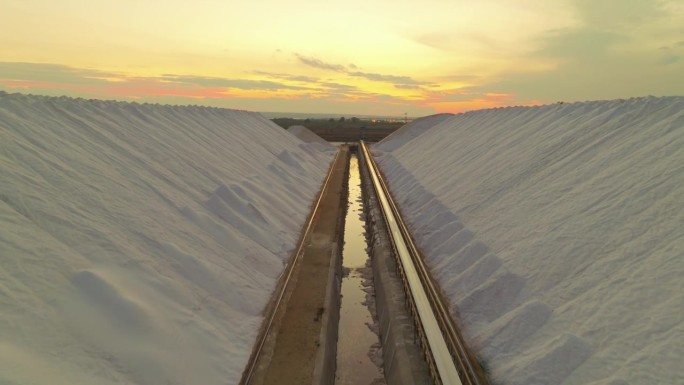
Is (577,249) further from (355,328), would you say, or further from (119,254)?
(119,254)

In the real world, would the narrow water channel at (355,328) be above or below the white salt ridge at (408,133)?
below

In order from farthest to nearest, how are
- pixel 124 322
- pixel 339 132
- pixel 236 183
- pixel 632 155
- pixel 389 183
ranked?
pixel 339 132
pixel 389 183
pixel 236 183
pixel 632 155
pixel 124 322

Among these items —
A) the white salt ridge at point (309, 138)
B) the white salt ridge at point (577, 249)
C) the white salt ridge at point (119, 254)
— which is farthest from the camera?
the white salt ridge at point (309, 138)

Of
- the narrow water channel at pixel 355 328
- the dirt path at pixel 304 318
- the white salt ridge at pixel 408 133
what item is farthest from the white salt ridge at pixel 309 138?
the dirt path at pixel 304 318

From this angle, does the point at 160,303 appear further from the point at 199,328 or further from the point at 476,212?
the point at 476,212

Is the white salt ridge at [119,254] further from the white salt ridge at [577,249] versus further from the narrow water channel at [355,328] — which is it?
the white salt ridge at [577,249]

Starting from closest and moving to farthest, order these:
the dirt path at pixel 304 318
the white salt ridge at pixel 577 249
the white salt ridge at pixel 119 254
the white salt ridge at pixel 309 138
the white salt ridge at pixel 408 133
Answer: the white salt ridge at pixel 119 254, the white salt ridge at pixel 577 249, the dirt path at pixel 304 318, the white salt ridge at pixel 408 133, the white salt ridge at pixel 309 138

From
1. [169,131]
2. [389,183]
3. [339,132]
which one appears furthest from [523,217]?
[339,132]

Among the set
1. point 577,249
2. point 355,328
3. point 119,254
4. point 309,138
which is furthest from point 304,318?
point 309,138
